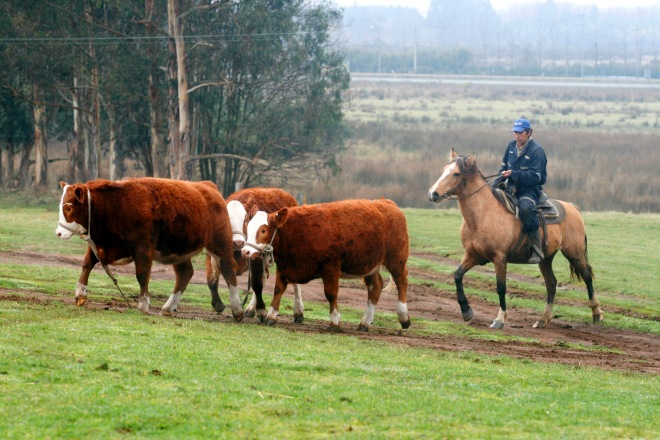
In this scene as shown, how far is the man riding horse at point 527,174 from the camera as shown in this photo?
18.4m

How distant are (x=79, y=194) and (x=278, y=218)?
8.73 ft

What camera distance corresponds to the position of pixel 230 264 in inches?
609

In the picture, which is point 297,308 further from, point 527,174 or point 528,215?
point 527,174

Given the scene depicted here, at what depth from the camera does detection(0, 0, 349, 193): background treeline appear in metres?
44.5

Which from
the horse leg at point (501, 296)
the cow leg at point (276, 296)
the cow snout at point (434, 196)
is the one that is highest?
the cow snout at point (434, 196)

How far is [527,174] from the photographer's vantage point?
60.3ft

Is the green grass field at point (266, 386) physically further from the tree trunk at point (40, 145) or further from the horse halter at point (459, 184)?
the tree trunk at point (40, 145)

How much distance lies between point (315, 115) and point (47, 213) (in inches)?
575

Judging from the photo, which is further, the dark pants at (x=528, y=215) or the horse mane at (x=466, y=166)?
the dark pants at (x=528, y=215)

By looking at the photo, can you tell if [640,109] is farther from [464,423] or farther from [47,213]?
[464,423]

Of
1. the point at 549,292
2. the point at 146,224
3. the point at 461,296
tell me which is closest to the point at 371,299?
the point at 461,296

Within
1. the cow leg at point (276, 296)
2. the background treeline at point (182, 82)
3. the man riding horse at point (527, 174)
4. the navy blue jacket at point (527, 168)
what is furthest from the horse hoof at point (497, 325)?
the background treeline at point (182, 82)

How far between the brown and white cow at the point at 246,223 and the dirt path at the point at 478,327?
305 millimetres

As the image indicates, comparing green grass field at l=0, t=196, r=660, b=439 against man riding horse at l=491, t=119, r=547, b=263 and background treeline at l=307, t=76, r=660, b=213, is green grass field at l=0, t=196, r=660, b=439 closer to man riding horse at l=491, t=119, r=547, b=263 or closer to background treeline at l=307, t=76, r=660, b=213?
man riding horse at l=491, t=119, r=547, b=263
